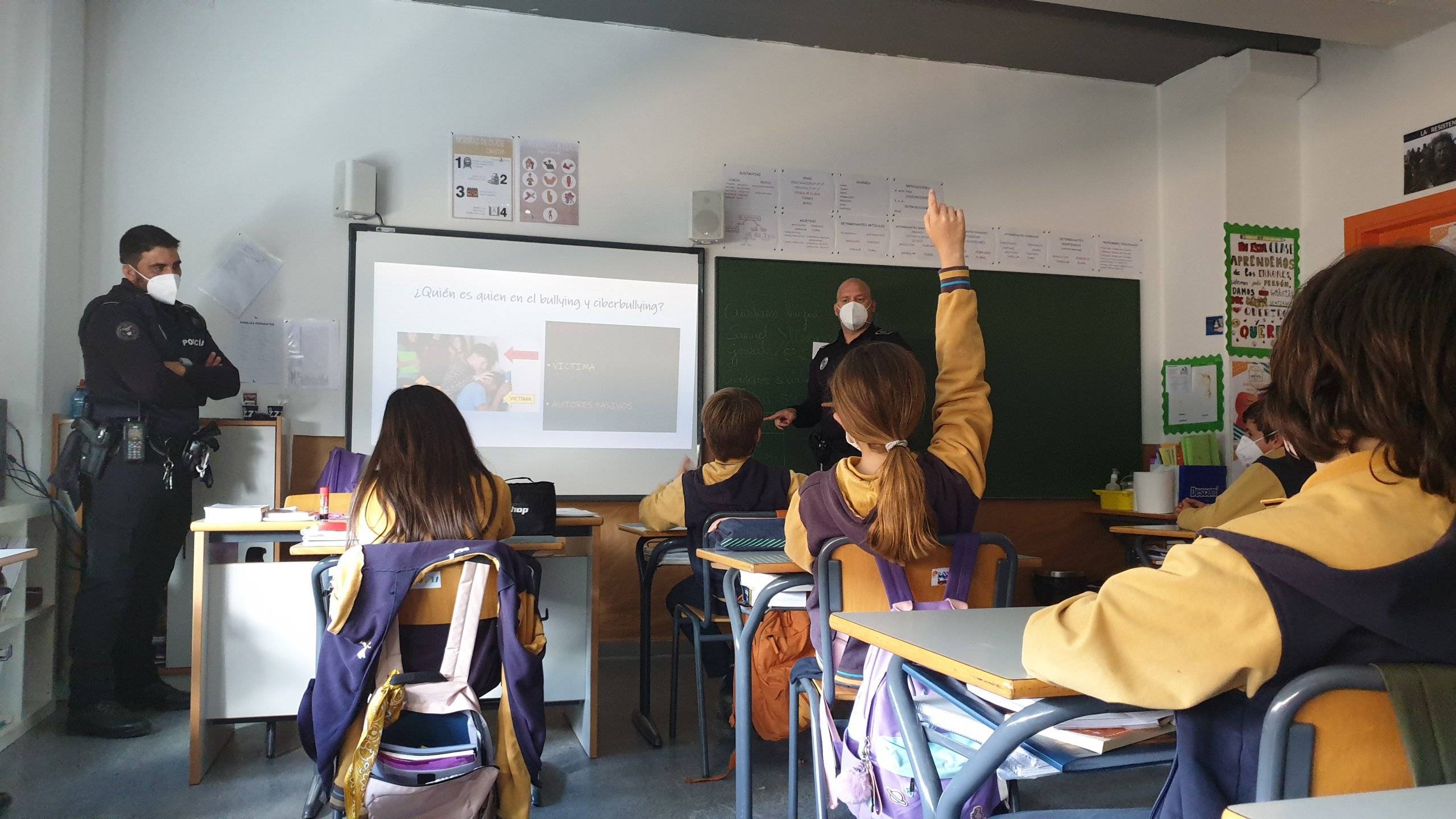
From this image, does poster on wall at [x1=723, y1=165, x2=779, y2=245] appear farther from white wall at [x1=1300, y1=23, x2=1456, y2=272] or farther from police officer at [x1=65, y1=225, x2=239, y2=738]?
white wall at [x1=1300, y1=23, x2=1456, y2=272]

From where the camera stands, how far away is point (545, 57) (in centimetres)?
443

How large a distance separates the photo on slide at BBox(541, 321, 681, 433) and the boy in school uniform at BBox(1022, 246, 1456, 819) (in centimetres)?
365

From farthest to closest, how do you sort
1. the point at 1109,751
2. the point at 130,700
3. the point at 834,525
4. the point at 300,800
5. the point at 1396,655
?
the point at 130,700 < the point at 300,800 < the point at 834,525 < the point at 1109,751 < the point at 1396,655

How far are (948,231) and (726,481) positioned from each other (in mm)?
1304

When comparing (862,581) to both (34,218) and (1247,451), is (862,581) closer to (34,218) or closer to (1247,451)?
(34,218)

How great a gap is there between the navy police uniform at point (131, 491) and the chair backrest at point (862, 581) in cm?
249

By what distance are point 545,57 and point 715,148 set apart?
0.89 m

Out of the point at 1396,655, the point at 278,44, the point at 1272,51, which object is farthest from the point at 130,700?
the point at 1272,51

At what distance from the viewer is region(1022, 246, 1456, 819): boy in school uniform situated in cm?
79

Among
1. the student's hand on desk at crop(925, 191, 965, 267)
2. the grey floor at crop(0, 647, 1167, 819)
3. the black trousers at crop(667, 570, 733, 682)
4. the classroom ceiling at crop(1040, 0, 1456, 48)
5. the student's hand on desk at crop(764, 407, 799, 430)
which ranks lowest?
the grey floor at crop(0, 647, 1167, 819)

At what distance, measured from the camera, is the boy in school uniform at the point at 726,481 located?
119 inches

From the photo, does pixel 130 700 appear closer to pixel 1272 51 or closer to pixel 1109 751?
pixel 1109 751

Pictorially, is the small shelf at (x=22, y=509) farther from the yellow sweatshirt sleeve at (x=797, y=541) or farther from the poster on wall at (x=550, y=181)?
the yellow sweatshirt sleeve at (x=797, y=541)

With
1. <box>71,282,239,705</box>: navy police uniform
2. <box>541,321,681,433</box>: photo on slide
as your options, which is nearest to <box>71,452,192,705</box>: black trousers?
<box>71,282,239,705</box>: navy police uniform
